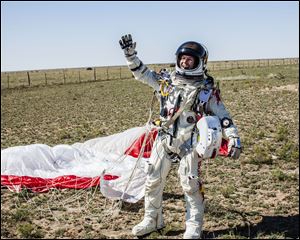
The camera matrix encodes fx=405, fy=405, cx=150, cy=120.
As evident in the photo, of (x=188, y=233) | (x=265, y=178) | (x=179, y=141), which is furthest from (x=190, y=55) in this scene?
(x=265, y=178)

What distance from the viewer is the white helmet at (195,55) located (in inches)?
194

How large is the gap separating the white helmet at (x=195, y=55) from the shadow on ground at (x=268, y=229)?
2.09m

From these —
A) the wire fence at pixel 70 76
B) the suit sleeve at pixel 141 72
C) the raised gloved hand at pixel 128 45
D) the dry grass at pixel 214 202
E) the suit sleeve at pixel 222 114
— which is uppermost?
the raised gloved hand at pixel 128 45

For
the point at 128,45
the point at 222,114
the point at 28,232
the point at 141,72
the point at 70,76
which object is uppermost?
the point at 128,45

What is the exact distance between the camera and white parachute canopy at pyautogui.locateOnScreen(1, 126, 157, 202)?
646cm

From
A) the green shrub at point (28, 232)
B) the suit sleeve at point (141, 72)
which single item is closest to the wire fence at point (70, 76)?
the suit sleeve at point (141, 72)

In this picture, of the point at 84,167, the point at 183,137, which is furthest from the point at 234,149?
the point at 84,167

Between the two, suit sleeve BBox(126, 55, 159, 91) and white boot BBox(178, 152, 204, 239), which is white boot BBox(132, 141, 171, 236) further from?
suit sleeve BBox(126, 55, 159, 91)

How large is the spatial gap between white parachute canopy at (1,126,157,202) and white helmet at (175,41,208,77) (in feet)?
5.39

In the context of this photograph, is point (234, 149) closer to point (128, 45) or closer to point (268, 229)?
point (268, 229)

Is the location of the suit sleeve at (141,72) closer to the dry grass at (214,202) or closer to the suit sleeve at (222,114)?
the suit sleeve at (222,114)

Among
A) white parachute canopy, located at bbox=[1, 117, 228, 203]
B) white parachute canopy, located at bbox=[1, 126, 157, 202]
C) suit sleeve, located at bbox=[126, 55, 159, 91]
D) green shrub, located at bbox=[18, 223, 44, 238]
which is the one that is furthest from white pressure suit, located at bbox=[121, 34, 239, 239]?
green shrub, located at bbox=[18, 223, 44, 238]

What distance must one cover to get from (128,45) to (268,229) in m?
→ 3.07

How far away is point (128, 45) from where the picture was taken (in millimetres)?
5188
